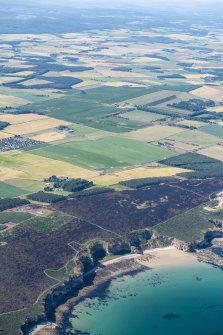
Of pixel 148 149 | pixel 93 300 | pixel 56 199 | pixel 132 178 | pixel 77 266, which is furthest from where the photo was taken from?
pixel 148 149

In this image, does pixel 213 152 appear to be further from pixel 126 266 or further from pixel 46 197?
pixel 126 266

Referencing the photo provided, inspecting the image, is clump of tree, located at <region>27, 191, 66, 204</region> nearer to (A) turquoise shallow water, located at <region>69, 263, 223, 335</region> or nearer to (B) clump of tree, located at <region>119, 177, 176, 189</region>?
(B) clump of tree, located at <region>119, 177, 176, 189</region>

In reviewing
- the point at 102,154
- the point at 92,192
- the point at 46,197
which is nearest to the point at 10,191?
the point at 46,197

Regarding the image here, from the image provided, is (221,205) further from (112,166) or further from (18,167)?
(18,167)

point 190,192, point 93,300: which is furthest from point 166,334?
point 190,192

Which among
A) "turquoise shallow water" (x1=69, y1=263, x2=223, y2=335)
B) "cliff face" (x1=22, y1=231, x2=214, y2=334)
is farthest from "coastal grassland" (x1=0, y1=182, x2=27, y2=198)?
"turquoise shallow water" (x1=69, y1=263, x2=223, y2=335)

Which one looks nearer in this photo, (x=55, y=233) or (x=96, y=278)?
(x=96, y=278)
